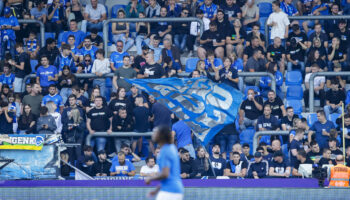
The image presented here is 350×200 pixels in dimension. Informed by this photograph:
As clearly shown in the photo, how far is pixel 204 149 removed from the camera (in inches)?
640

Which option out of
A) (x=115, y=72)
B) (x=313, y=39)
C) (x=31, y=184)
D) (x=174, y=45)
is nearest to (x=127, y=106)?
(x=115, y=72)

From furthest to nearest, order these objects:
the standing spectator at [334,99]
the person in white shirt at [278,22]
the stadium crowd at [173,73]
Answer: the person in white shirt at [278,22]
the standing spectator at [334,99]
the stadium crowd at [173,73]

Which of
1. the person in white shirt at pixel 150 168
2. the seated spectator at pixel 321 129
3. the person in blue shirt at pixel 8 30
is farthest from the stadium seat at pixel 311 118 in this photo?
the person in blue shirt at pixel 8 30

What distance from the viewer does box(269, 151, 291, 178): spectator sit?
16.0 metres

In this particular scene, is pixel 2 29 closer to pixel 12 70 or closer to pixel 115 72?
pixel 12 70

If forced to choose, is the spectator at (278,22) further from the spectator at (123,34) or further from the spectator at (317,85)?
the spectator at (123,34)

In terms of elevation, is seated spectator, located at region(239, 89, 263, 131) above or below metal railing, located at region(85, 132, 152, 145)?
above

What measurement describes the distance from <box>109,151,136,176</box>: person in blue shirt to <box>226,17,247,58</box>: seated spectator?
435 centimetres

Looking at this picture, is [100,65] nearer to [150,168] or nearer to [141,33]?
[141,33]

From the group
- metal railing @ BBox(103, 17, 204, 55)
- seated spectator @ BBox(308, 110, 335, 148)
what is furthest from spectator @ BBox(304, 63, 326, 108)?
metal railing @ BBox(103, 17, 204, 55)

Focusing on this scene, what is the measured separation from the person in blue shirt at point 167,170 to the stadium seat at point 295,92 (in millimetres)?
10055

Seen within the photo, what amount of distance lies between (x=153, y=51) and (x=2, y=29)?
4130 millimetres

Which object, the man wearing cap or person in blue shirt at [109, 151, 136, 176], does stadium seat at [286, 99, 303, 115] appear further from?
person in blue shirt at [109, 151, 136, 176]

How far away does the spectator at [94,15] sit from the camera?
20.2 meters
